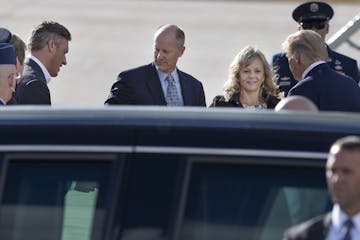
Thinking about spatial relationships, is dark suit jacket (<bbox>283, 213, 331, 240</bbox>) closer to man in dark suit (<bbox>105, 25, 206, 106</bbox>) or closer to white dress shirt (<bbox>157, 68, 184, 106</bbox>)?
man in dark suit (<bbox>105, 25, 206, 106</bbox>)

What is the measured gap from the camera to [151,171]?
432cm

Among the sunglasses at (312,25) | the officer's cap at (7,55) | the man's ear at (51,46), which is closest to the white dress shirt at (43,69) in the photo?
the man's ear at (51,46)

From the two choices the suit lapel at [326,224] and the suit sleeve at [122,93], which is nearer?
the suit lapel at [326,224]

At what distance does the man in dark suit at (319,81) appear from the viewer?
23.8 feet

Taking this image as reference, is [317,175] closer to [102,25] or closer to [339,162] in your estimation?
[339,162]

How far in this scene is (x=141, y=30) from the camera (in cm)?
2058

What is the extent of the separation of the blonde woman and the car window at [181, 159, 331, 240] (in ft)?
12.9

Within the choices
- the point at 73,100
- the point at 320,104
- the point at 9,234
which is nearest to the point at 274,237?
the point at 9,234

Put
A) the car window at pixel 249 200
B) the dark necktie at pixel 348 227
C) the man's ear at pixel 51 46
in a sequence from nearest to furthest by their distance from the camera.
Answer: the dark necktie at pixel 348 227 < the car window at pixel 249 200 < the man's ear at pixel 51 46

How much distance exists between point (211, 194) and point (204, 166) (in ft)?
0.30

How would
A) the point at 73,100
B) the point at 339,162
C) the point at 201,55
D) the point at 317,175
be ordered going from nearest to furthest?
the point at 339,162 → the point at 317,175 → the point at 73,100 → the point at 201,55

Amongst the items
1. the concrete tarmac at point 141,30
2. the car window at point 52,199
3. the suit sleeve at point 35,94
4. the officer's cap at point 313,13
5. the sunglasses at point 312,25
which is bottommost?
the car window at point 52,199

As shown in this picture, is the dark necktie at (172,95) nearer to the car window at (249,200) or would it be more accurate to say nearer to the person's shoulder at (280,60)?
the person's shoulder at (280,60)

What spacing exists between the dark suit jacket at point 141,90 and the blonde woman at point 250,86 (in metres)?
0.22
